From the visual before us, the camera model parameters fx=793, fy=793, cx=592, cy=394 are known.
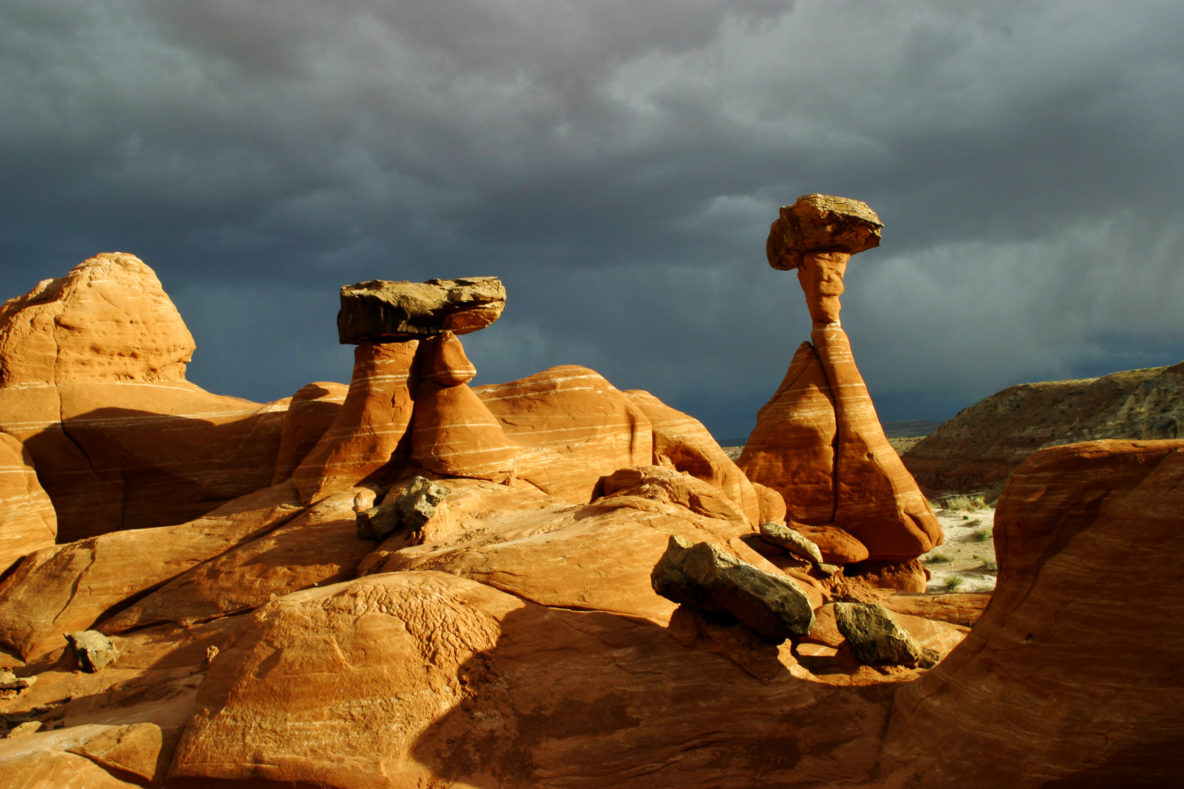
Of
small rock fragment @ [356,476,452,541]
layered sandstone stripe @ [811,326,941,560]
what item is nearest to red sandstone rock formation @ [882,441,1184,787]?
small rock fragment @ [356,476,452,541]

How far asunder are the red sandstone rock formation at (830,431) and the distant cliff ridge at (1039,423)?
80.1ft

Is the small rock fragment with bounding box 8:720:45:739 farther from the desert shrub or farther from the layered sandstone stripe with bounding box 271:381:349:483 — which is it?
the desert shrub

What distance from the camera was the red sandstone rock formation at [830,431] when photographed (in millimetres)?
17375

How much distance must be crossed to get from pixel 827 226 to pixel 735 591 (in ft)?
43.8

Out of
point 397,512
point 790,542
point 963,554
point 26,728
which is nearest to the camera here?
point 26,728

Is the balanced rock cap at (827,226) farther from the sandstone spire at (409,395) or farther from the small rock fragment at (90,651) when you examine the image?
the small rock fragment at (90,651)

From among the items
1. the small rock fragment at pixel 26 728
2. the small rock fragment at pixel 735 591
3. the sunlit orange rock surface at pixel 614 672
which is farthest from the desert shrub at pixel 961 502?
the small rock fragment at pixel 26 728

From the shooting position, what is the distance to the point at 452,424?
543 inches

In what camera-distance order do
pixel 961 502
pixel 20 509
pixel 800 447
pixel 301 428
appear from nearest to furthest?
pixel 20 509, pixel 301 428, pixel 800 447, pixel 961 502

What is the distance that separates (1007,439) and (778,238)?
110 ft

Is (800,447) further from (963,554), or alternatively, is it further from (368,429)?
(963,554)

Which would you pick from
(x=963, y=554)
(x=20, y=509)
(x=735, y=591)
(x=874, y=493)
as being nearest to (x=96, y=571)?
(x=20, y=509)

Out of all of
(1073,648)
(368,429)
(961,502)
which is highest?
(368,429)

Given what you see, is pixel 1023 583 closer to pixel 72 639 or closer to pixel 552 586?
pixel 552 586
